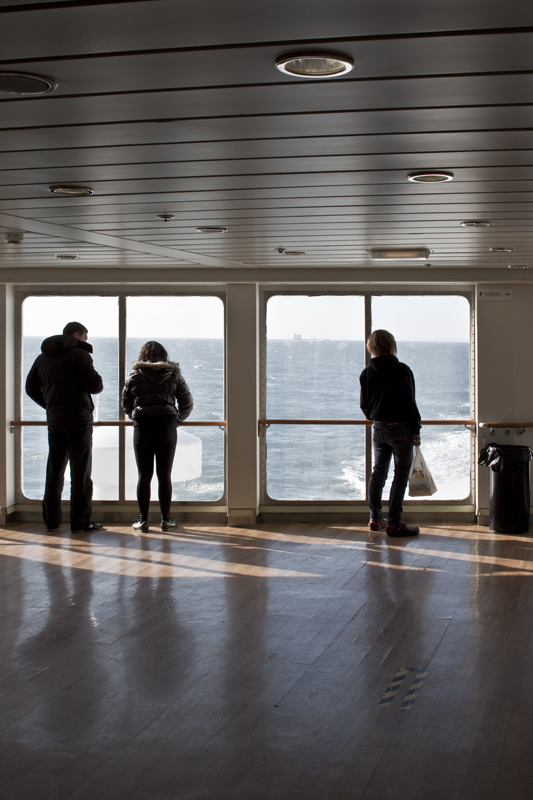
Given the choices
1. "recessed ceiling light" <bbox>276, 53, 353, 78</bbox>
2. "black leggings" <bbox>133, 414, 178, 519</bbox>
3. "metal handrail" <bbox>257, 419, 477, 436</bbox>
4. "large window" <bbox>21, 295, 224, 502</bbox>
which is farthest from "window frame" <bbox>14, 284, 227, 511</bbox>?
"recessed ceiling light" <bbox>276, 53, 353, 78</bbox>

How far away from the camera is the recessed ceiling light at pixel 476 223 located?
16.8ft

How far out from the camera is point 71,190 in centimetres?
416

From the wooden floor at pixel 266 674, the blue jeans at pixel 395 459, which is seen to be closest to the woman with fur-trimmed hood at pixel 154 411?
the wooden floor at pixel 266 674

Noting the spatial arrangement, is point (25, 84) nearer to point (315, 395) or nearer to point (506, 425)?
point (315, 395)

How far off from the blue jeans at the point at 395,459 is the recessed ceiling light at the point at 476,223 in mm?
2642

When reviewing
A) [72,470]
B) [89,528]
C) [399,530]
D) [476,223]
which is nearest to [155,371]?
[72,470]

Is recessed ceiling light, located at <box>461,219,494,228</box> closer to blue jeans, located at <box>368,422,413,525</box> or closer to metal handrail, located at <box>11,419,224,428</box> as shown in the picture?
blue jeans, located at <box>368,422,413,525</box>

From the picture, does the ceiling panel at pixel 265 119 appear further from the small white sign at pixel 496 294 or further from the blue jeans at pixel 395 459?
the small white sign at pixel 496 294

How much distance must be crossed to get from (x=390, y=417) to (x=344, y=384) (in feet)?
3.86

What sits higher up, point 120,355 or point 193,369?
point 120,355

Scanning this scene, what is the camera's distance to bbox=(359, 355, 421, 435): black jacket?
7578mm

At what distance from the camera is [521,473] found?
7855mm

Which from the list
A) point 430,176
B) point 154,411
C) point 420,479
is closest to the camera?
point 430,176

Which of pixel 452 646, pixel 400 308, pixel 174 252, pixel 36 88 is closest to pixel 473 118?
pixel 36 88
